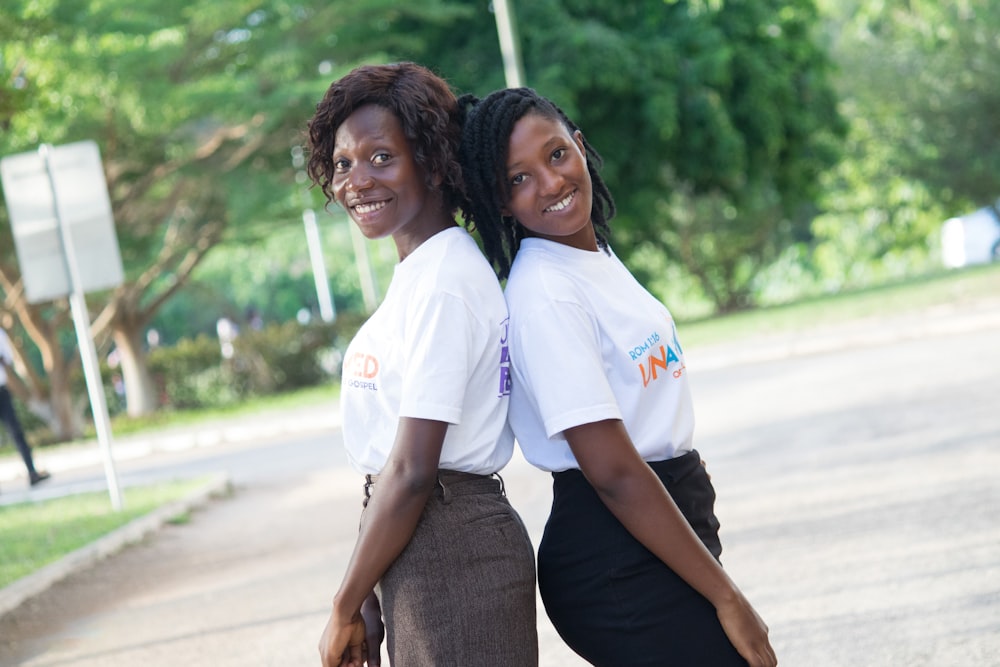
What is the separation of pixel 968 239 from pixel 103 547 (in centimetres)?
Answer: 3455

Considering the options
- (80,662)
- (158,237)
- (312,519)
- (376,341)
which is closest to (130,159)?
(158,237)

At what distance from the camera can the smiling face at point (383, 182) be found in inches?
98.0

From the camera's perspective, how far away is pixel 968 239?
39.6 metres

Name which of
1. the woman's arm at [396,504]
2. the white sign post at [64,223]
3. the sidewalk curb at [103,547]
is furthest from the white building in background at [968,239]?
the woman's arm at [396,504]

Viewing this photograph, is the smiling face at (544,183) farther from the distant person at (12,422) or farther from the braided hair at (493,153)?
the distant person at (12,422)

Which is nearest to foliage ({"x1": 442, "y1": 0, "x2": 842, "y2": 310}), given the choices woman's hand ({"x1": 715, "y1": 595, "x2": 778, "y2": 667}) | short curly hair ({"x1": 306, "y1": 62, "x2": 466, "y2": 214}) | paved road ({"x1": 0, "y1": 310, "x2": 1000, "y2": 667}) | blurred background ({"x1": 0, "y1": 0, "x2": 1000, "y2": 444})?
blurred background ({"x1": 0, "y1": 0, "x2": 1000, "y2": 444})

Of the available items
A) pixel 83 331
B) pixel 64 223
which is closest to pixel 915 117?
pixel 83 331

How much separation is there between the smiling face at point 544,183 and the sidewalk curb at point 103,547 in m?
6.42

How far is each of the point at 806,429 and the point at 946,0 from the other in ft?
80.9

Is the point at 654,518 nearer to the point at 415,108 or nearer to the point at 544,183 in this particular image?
the point at 544,183

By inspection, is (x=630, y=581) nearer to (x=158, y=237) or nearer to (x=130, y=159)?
(x=130, y=159)

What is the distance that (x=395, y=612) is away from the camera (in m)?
2.36

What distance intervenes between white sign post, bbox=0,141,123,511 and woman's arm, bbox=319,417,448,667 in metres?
9.95

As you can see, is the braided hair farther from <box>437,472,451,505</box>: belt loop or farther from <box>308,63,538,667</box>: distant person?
<box>437,472,451,505</box>: belt loop
